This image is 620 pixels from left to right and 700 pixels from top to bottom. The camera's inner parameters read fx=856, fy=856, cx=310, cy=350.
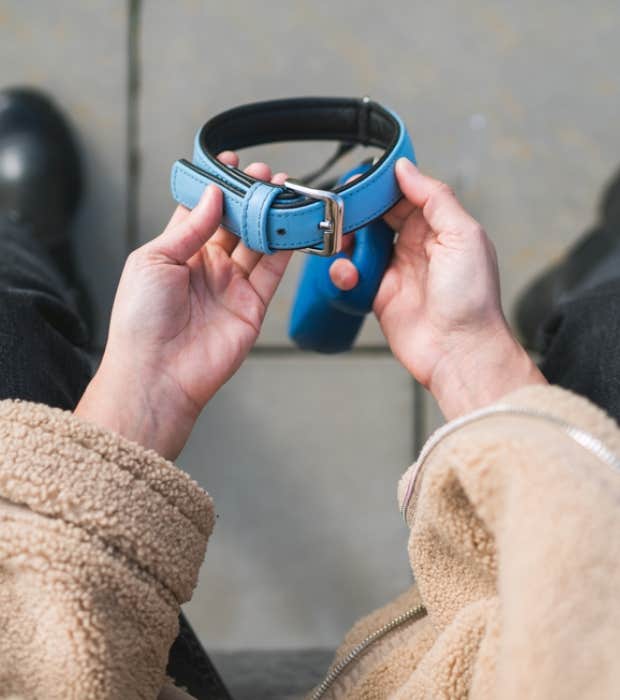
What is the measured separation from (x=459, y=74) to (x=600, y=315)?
1.91 feet

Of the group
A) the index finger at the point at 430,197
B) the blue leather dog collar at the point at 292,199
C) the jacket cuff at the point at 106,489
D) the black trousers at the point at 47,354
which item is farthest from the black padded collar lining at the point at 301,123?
the jacket cuff at the point at 106,489

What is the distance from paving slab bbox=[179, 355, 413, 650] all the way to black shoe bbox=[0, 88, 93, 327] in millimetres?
274

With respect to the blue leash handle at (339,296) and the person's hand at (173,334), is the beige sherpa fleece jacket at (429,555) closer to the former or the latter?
the person's hand at (173,334)

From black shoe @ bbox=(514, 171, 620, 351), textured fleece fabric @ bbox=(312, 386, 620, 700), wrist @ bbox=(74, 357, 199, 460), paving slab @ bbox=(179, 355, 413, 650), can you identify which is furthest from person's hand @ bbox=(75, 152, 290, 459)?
black shoe @ bbox=(514, 171, 620, 351)

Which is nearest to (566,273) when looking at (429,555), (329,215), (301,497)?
(301,497)

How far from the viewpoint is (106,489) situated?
541 mm

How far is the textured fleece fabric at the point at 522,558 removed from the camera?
15.3 inches

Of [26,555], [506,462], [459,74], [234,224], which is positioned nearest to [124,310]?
[234,224]

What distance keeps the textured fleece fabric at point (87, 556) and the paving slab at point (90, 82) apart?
676 millimetres

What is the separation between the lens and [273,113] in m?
0.87

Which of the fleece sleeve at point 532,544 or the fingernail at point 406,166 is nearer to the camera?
the fleece sleeve at point 532,544

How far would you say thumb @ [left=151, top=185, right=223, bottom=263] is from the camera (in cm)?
70

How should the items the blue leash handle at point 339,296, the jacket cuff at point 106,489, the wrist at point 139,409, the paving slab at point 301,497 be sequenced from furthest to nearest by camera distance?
the paving slab at point 301,497 → the blue leash handle at point 339,296 → the wrist at point 139,409 → the jacket cuff at point 106,489

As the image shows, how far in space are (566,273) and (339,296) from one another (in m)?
0.48
